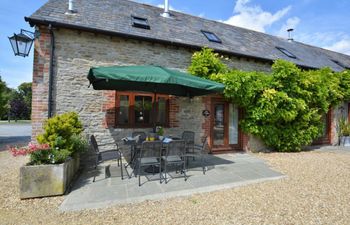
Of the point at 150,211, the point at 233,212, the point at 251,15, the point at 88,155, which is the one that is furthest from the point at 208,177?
the point at 251,15

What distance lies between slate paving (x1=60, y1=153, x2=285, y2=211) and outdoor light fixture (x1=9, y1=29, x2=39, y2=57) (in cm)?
355

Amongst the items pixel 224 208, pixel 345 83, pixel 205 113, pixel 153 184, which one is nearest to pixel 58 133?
pixel 153 184

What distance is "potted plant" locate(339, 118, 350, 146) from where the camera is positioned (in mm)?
10867

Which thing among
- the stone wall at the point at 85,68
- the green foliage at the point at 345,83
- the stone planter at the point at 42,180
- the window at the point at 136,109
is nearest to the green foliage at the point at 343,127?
the green foliage at the point at 345,83

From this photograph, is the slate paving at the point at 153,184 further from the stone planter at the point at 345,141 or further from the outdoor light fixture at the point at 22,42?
the stone planter at the point at 345,141

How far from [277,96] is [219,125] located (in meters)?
2.41

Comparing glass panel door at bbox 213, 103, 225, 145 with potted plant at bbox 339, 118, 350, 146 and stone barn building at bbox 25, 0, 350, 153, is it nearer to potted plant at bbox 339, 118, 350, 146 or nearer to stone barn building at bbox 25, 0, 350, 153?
stone barn building at bbox 25, 0, 350, 153

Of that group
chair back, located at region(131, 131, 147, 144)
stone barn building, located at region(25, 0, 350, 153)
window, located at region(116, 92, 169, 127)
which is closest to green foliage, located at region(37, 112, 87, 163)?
stone barn building, located at region(25, 0, 350, 153)

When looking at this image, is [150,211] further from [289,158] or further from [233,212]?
[289,158]

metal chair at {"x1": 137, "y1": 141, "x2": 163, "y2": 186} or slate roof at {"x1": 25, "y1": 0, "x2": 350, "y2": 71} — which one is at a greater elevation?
slate roof at {"x1": 25, "y1": 0, "x2": 350, "y2": 71}

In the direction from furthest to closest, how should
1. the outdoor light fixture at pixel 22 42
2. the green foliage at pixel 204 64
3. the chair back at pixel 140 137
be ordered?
the green foliage at pixel 204 64
the outdoor light fixture at pixel 22 42
the chair back at pixel 140 137

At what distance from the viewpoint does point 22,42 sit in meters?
5.19

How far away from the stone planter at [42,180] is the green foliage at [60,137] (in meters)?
0.21

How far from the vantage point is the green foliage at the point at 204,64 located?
693 cm
